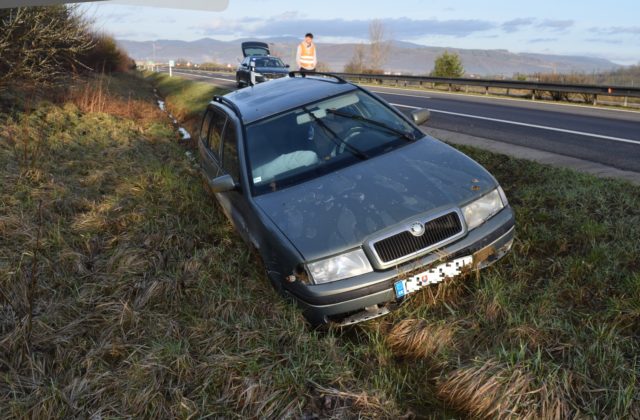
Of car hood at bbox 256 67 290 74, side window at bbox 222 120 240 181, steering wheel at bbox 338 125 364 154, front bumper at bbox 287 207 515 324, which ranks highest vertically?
car hood at bbox 256 67 290 74

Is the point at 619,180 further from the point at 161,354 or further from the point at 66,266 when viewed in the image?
the point at 66,266

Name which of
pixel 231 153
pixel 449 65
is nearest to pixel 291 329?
pixel 231 153

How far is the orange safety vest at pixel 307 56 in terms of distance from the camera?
12812mm

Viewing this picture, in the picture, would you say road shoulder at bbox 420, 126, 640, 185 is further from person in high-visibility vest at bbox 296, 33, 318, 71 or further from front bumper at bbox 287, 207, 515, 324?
person in high-visibility vest at bbox 296, 33, 318, 71

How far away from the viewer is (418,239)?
10.7ft

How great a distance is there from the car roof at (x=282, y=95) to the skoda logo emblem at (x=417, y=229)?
6.50 ft

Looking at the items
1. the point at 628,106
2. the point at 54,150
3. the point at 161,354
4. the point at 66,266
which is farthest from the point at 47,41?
the point at 628,106

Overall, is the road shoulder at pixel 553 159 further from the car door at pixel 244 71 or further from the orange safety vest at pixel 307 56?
the car door at pixel 244 71

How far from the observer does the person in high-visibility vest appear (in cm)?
1274

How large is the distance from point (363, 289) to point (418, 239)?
1.64ft

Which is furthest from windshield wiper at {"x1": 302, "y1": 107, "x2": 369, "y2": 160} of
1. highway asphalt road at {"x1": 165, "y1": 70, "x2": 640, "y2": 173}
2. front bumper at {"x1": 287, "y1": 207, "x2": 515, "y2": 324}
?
highway asphalt road at {"x1": 165, "y1": 70, "x2": 640, "y2": 173}

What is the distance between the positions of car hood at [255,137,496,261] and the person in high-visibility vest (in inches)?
367

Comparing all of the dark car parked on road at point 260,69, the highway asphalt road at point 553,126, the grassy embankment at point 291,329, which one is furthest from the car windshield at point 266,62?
the grassy embankment at point 291,329

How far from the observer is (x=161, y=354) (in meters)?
3.02
